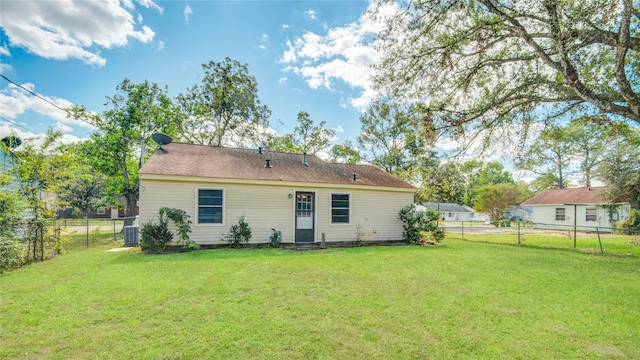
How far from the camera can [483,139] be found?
25.2 feet

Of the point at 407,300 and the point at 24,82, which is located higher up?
the point at 24,82

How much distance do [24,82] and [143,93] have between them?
925 centimetres

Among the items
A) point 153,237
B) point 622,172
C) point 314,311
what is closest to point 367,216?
point 153,237

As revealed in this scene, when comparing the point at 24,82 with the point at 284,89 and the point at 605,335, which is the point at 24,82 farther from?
the point at 605,335

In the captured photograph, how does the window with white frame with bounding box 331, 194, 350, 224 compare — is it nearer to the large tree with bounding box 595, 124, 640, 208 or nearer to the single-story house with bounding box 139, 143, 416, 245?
the single-story house with bounding box 139, 143, 416, 245

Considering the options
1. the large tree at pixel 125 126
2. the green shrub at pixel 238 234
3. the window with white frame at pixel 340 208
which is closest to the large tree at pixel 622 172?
the window with white frame at pixel 340 208

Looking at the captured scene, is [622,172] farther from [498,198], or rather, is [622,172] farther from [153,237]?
[153,237]

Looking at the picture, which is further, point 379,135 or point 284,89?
point 379,135

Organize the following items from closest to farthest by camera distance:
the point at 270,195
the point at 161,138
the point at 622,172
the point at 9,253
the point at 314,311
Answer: the point at 314,311
the point at 9,253
the point at 270,195
the point at 161,138
the point at 622,172

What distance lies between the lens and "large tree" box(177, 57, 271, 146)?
2072 centimetres

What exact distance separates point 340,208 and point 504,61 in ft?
24.8

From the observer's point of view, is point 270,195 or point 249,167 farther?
point 249,167

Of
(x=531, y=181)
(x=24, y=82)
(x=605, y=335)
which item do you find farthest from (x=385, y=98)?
(x=531, y=181)

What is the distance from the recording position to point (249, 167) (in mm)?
11195
